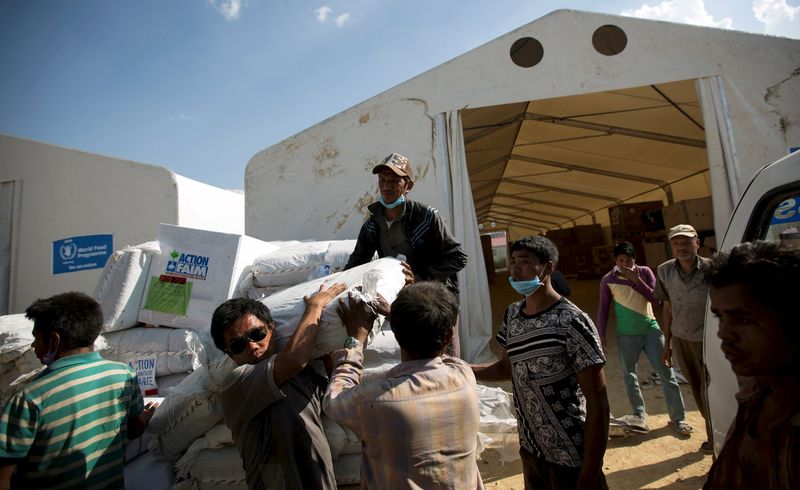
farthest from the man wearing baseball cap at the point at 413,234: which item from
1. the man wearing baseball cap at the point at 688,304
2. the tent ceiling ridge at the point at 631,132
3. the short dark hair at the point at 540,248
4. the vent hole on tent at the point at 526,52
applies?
the tent ceiling ridge at the point at 631,132

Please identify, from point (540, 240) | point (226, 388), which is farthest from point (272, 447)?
point (540, 240)

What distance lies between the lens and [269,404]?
4.78 feet

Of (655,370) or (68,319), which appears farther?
(655,370)

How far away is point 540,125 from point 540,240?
5.89 metres

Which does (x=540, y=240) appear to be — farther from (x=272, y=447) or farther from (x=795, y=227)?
(x=795, y=227)

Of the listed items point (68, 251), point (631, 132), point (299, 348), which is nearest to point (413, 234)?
point (299, 348)

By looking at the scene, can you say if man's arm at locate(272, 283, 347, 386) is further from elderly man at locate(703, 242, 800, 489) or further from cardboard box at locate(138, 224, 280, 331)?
cardboard box at locate(138, 224, 280, 331)

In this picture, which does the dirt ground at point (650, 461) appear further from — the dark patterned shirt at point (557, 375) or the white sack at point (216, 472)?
the white sack at point (216, 472)

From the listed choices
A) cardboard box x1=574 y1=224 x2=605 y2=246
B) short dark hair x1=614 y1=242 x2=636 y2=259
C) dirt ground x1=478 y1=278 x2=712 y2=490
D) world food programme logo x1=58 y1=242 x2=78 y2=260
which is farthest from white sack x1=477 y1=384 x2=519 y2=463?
cardboard box x1=574 y1=224 x2=605 y2=246

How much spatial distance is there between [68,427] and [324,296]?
966 mm

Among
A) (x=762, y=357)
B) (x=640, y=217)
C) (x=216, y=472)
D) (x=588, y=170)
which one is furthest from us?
(x=588, y=170)

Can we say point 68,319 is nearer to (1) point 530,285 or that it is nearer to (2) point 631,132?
(1) point 530,285

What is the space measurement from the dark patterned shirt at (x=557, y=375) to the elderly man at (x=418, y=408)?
0.39 m

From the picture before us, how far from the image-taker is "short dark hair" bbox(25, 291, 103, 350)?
1.50 m
